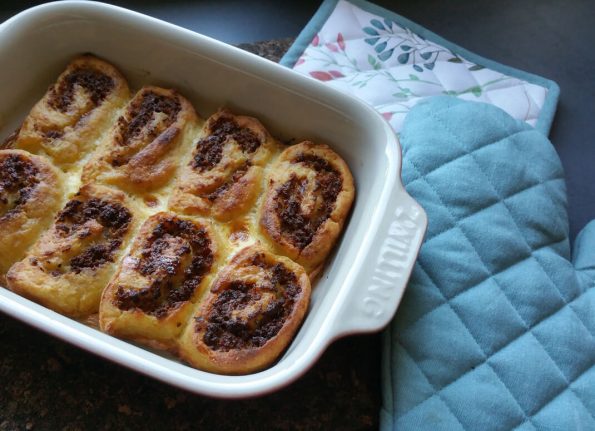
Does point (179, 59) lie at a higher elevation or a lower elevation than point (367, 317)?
higher

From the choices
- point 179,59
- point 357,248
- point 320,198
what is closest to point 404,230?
point 357,248

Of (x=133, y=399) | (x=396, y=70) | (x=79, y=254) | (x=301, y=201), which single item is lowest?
(x=133, y=399)

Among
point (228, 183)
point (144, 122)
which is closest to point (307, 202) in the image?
point (228, 183)

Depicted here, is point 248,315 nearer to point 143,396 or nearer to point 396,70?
point 143,396

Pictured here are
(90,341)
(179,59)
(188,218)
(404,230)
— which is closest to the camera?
(90,341)

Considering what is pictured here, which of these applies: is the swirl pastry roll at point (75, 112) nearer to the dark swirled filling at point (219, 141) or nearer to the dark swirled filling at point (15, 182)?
the dark swirled filling at point (15, 182)

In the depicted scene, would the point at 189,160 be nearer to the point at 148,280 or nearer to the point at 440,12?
the point at 148,280

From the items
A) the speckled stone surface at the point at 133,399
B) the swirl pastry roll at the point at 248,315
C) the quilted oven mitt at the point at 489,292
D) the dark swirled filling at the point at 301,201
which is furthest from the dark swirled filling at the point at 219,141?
the speckled stone surface at the point at 133,399
